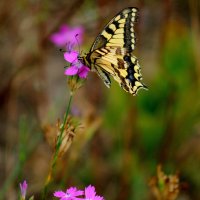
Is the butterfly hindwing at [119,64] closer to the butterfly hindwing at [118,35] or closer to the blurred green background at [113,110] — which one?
the butterfly hindwing at [118,35]

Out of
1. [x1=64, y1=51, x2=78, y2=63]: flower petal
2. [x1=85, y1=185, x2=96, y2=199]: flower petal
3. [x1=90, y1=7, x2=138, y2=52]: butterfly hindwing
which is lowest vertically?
[x1=85, y1=185, x2=96, y2=199]: flower petal

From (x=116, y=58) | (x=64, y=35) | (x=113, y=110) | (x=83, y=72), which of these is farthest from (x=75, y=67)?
(x=113, y=110)

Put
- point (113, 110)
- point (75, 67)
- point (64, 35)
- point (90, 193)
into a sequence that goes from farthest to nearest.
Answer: point (113, 110) → point (64, 35) → point (75, 67) → point (90, 193)

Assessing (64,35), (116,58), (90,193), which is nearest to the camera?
(90,193)

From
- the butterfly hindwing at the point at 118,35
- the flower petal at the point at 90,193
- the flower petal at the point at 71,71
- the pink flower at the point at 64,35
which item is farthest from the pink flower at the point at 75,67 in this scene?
the pink flower at the point at 64,35

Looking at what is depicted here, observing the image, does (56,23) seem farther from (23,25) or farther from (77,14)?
(23,25)

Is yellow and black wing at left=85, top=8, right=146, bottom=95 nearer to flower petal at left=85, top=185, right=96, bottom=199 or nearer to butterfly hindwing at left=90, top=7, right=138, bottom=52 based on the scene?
butterfly hindwing at left=90, top=7, right=138, bottom=52

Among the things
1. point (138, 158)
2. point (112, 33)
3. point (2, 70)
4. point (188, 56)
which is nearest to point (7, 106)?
point (2, 70)

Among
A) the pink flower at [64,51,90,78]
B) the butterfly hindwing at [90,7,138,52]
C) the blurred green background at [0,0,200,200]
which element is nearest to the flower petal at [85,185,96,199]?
the pink flower at [64,51,90,78]

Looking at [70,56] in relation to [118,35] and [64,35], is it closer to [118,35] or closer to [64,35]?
[118,35]
